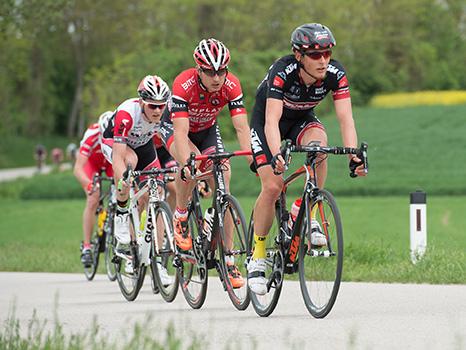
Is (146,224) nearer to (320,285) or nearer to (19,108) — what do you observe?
(320,285)

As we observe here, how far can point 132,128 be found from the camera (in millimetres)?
13422

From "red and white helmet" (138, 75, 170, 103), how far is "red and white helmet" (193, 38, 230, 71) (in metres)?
1.95

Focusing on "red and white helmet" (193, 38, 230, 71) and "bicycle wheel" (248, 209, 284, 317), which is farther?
"red and white helmet" (193, 38, 230, 71)

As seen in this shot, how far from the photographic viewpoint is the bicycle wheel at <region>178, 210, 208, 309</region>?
10.9 metres

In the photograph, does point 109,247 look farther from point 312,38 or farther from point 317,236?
point 312,38

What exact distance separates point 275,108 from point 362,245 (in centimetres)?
680

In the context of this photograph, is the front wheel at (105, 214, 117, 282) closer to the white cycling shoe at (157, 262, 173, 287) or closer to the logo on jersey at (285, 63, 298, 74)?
the white cycling shoe at (157, 262, 173, 287)

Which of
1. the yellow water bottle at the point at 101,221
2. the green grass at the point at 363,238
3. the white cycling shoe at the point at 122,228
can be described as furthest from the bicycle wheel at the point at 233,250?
the yellow water bottle at the point at 101,221

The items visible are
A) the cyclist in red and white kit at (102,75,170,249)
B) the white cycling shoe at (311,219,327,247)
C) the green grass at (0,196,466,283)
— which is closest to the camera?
the white cycling shoe at (311,219,327,247)

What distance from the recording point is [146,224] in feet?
40.4

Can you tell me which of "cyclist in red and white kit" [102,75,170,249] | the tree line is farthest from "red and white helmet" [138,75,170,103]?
the tree line

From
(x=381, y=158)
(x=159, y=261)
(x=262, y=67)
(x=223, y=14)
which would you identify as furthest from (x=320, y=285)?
(x=223, y=14)

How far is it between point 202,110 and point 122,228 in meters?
2.27

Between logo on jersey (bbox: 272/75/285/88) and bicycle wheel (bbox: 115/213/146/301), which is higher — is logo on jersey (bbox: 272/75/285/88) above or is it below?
above
